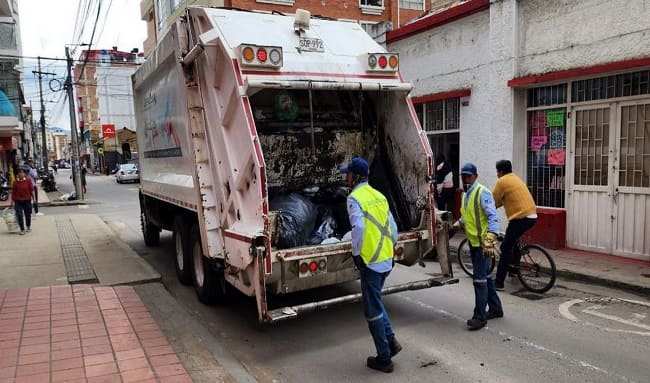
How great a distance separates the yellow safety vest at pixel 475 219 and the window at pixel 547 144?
13.2 ft

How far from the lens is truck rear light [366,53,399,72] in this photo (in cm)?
526

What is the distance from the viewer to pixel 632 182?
730 cm

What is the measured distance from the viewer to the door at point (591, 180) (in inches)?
299

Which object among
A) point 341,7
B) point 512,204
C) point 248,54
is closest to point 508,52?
point 512,204

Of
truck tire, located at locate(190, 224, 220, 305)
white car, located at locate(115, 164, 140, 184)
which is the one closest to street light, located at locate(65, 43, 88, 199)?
white car, located at locate(115, 164, 140, 184)

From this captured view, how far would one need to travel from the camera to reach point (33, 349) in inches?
171

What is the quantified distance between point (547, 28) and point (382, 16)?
16.0 meters

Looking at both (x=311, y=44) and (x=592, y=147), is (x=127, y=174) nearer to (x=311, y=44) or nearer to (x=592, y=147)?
(x=592, y=147)

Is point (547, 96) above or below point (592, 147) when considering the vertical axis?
above

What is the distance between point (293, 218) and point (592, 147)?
5.26 m

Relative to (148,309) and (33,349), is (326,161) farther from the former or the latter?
(33,349)

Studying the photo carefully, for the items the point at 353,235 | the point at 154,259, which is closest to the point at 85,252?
the point at 154,259

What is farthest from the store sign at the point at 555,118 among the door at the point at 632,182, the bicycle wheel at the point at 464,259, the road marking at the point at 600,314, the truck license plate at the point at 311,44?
the truck license plate at the point at 311,44

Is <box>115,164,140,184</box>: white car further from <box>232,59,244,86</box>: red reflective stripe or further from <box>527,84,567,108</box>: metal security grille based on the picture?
<box>232,59,244,86</box>: red reflective stripe
